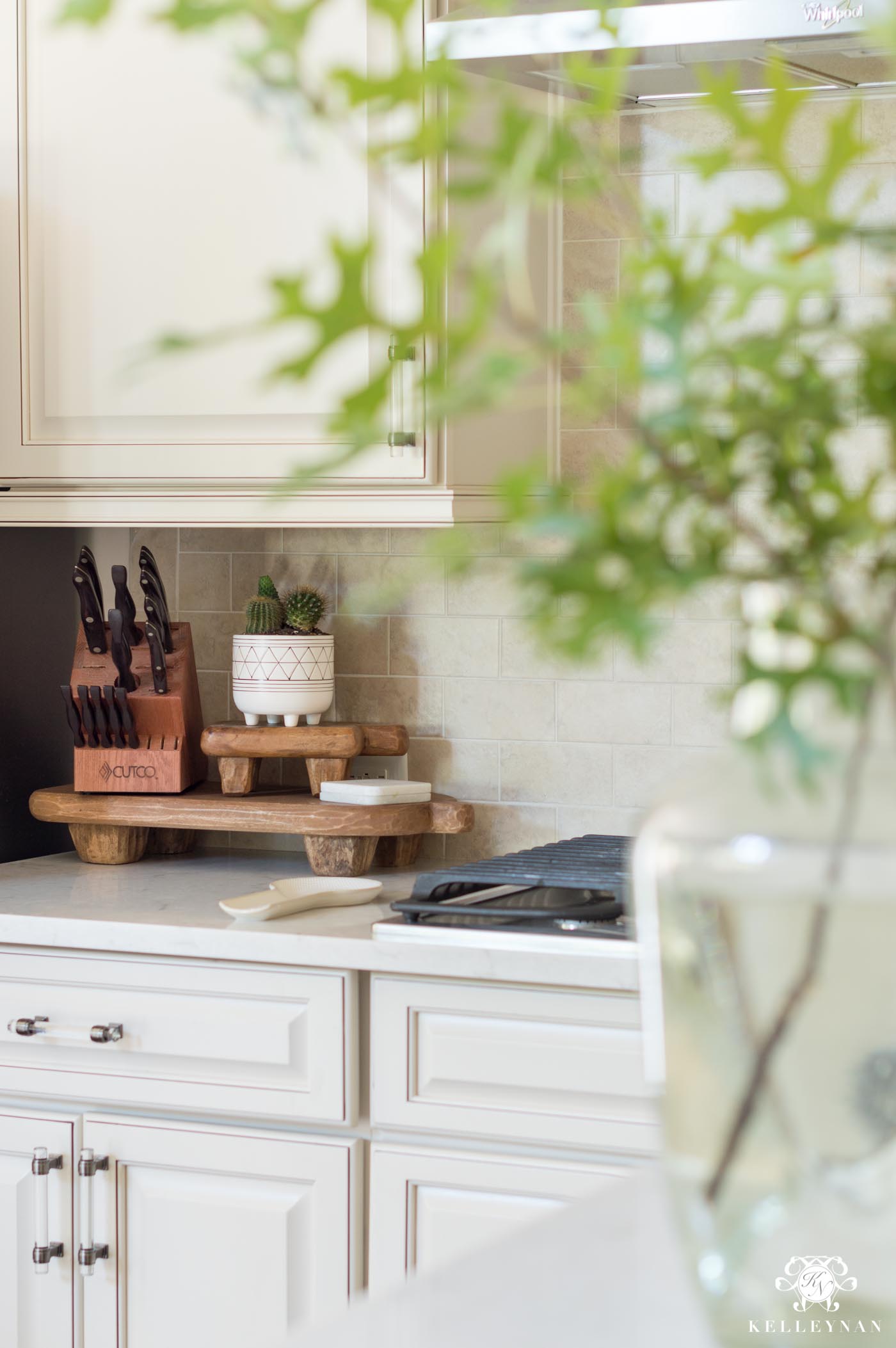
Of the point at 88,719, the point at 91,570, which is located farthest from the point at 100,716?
the point at 91,570

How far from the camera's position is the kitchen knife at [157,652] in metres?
2.44

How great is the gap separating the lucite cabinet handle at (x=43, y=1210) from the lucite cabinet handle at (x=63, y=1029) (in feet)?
0.48

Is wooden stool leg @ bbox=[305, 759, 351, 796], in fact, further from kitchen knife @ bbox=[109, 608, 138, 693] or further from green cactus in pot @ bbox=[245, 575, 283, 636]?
kitchen knife @ bbox=[109, 608, 138, 693]

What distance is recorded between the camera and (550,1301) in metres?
0.67

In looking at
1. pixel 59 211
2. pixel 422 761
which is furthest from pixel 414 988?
pixel 59 211

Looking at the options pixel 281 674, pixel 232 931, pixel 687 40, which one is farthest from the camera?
pixel 281 674

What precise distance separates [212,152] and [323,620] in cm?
75

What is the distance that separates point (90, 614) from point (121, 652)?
0.29 feet

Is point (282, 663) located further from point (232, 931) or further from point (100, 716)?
point (232, 931)

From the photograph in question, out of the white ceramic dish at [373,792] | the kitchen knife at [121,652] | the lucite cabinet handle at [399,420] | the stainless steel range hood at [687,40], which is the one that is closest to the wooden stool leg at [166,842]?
the kitchen knife at [121,652]

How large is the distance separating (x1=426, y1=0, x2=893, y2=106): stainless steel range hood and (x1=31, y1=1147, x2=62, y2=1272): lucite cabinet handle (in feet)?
4.60

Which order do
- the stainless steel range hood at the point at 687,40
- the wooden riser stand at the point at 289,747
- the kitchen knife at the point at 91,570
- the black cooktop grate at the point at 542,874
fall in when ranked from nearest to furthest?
the stainless steel range hood at the point at 687,40 < the black cooktop grate at the point at 542,874 < the wooden riser stand at the point at 289,747 < the kitchen knife at the point at 91,570

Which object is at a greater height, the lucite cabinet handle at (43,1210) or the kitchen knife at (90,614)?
the kitchen knife at (90,614)

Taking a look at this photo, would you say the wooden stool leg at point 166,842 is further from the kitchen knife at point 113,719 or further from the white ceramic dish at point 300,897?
the white ceramic dish at point 300,897
